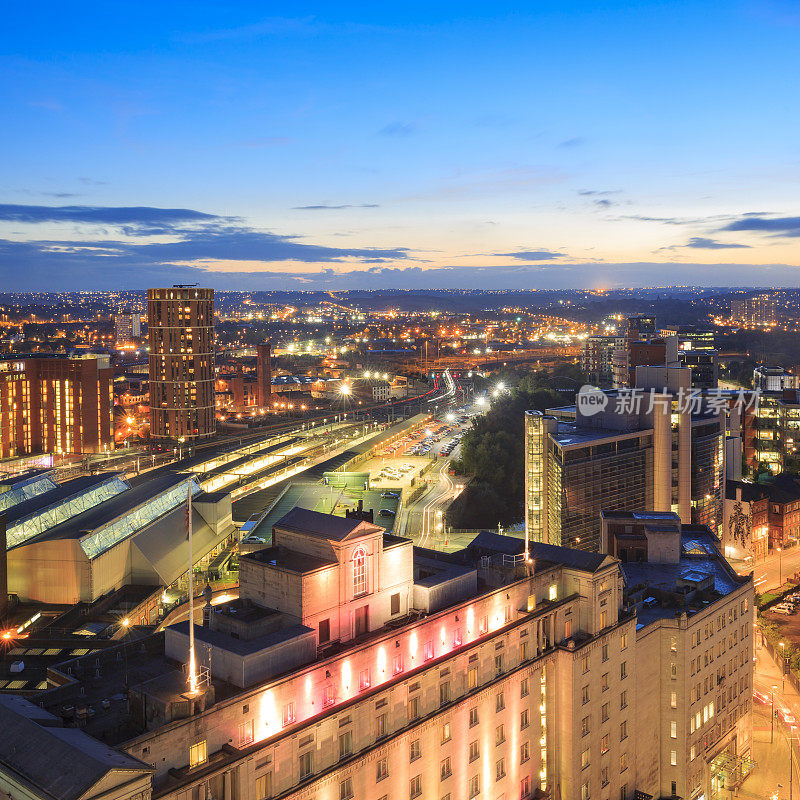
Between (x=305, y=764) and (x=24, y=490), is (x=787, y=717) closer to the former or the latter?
(x=305, y=764)

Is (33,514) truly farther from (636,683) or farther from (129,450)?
(129,450)

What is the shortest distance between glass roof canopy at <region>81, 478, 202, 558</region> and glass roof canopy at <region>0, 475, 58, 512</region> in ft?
20.8

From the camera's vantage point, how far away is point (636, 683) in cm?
2312

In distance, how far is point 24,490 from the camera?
39875 millimetres

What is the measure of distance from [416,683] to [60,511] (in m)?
26.0

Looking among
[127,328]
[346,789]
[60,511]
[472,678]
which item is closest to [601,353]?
[60,511]

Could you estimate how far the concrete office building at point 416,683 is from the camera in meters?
13.4

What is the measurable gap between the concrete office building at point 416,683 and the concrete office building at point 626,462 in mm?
14819

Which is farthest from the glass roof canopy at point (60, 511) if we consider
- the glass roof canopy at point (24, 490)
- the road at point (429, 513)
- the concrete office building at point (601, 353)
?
the concrete office building at point (601, 353)

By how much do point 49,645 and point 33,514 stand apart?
9.86 m

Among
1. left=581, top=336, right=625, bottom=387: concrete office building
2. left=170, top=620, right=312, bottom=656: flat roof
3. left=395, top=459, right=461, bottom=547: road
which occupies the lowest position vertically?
left=395, top=459, right=461, bottom=547: road

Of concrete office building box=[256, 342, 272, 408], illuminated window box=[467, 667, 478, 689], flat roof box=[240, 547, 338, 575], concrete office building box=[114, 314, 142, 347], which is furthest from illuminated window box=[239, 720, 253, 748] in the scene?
concrete office building box=[114, 314, 142, 347]

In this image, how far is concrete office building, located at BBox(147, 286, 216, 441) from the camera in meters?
85.7

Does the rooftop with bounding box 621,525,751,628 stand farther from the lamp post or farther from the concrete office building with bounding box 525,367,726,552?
the concrete office building with bounding box 525,367,726,552
